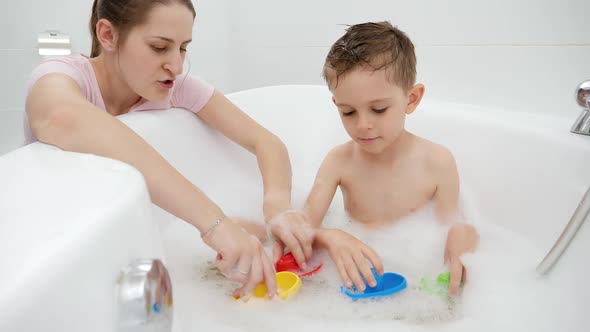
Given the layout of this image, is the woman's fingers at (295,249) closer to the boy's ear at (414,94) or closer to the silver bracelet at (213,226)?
the silver bracelet at (213,226)

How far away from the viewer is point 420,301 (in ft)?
2.93

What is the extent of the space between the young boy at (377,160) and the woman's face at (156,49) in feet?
1.01

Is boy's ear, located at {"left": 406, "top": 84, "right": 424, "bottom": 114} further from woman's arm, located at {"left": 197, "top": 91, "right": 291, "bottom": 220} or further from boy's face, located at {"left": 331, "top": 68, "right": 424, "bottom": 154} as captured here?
woman's arm, located at {"left": 197, "top": 91, "right": 291, "bottom": 220}

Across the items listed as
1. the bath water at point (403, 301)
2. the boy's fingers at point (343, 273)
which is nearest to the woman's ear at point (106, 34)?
the bath water at point (403, 301)

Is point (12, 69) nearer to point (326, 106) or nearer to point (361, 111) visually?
point (326, 106)

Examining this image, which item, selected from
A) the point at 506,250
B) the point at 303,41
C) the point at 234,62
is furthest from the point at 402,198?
the point at 234,62

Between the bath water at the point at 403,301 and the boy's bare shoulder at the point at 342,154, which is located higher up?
the boy's bare shoulder at the point at 342,154

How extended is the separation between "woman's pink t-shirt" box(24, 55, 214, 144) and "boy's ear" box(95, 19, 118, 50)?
0.06 meters

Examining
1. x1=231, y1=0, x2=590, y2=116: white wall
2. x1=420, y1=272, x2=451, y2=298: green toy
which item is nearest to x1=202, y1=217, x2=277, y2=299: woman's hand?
x1=420, y1=272, x2=451, y2=298: green toy

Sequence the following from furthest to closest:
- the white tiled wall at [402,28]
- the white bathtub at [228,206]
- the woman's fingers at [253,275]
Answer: the white tiled wall at [402,28] → the woman's fingers at [253,275] → the white bathtub at [228,206]

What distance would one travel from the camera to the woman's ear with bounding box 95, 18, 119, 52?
1089mm

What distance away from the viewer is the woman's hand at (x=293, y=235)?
0.99 metres

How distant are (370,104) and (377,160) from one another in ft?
0.63

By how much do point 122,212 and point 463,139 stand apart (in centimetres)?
99
